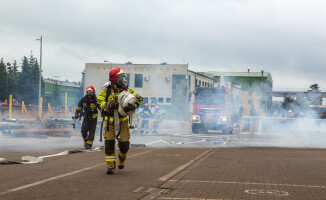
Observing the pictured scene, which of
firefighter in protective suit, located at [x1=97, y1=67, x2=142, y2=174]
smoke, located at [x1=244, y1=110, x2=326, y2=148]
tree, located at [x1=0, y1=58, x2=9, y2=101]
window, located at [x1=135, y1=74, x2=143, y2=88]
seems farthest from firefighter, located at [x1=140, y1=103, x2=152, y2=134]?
tree, located at [x1=0, y1=58, x2=9, y2=101]

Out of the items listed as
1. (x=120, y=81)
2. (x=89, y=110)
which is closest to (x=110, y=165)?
(x=120, y=81)

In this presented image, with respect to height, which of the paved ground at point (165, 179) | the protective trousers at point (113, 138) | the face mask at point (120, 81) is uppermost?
the face mask at point (120, 81)

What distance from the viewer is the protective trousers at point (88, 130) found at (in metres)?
14.1

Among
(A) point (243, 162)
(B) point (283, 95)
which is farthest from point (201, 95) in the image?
(A) point (243, 162)

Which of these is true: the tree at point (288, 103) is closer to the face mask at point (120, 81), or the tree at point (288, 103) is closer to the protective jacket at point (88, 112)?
the protective jacket at point (88, 112)

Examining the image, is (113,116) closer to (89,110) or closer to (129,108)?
(129,108)

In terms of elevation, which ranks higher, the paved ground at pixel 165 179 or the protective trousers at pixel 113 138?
the protective trousers at pixel 113 138

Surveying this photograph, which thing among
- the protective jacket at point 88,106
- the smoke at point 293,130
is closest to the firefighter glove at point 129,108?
the protective jacket at point 88,106

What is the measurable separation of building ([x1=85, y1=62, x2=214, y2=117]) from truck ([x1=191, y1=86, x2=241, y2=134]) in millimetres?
23048

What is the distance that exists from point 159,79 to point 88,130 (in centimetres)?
4941

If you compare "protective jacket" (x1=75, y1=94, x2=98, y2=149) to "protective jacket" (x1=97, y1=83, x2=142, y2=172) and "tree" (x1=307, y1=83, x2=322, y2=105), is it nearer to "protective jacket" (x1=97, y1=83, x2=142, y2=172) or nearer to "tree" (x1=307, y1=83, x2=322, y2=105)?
"protective jacket" (x1=97, y1=83, x2=142, y2=172)

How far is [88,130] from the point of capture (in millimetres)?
14312

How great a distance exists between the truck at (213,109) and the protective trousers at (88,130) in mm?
14660

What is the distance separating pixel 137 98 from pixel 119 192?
250cm
